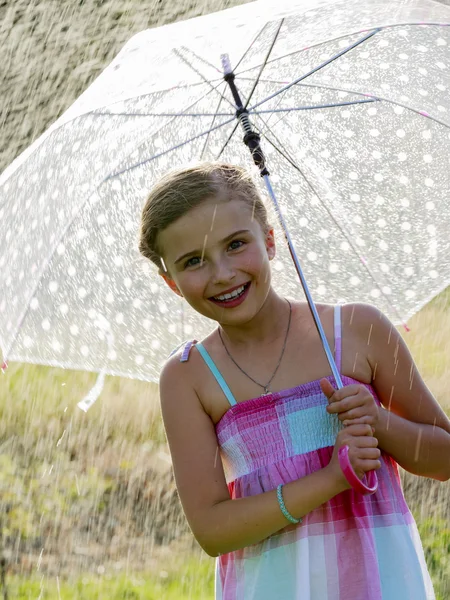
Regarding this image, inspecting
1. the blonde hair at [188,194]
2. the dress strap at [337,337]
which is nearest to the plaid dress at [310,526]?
the dress strap at [337,337]

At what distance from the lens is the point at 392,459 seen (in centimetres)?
254

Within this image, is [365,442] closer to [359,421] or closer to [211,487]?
[359,421]

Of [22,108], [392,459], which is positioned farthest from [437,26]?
[22,108]

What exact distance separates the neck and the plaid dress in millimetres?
126

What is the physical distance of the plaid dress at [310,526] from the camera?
2.40 metres

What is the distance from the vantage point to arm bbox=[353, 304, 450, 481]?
250cm

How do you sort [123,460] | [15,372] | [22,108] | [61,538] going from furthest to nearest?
[22,108]
[15,372]
[123,460]
[61,538]

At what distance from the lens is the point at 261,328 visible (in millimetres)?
2652

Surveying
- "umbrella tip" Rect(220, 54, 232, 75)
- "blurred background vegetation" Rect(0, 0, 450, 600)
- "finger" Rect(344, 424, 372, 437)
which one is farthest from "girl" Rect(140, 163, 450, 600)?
"blurred background vegetation" Rect(0, 0, 450, 600)

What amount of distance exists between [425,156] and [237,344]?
82 centimetres

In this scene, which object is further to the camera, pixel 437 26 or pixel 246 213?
pixel 437 26

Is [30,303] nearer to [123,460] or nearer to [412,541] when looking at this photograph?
[412,541]

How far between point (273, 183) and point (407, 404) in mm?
815

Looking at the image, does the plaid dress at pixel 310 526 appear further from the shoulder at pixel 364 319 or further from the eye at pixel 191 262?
the eye at pixel 191 262
